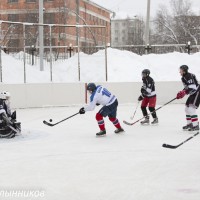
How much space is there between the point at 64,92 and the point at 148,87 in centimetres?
484

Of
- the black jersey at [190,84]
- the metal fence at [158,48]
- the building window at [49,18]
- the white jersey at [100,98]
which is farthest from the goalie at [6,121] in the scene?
the building window at [49,18]

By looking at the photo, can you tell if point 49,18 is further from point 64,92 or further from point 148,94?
point 148,94

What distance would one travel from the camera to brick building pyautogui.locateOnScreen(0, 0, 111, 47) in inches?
573

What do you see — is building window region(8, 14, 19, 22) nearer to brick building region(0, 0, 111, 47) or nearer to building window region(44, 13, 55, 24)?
brick building region(0, 0, 111, 47)

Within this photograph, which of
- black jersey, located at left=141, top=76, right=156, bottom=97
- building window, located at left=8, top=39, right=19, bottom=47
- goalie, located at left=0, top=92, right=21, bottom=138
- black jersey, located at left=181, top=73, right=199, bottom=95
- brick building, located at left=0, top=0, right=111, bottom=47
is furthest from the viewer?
building window, located at left=8, top=39, right=19, bottom=47

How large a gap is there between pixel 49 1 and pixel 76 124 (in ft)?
110

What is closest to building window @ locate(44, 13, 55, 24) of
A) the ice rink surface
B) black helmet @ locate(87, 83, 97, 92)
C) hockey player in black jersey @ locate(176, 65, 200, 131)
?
the ice rink surface

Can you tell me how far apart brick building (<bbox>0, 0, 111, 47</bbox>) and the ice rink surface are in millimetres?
5529

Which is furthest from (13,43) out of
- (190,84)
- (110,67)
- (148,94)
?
(190,84)

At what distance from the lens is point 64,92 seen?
Result: 555 inches

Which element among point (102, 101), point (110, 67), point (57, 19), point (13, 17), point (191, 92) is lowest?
point (102, 101)

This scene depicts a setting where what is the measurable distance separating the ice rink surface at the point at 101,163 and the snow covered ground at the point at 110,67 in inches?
218

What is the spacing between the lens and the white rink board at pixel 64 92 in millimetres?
13547

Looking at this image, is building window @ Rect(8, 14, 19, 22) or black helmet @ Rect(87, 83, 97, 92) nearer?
black helmet @ Rect(87, 83, 97, 92)
